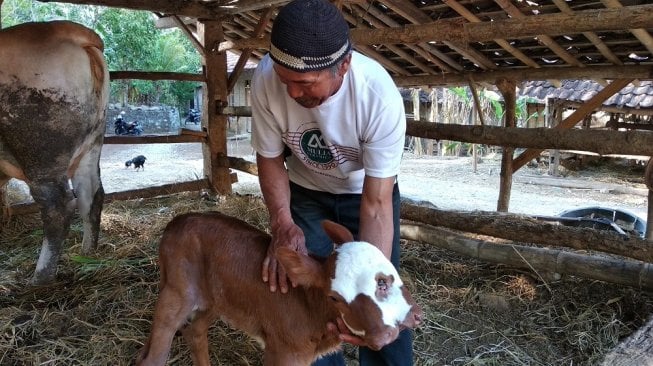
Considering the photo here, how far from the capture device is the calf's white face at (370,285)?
67.7 inches

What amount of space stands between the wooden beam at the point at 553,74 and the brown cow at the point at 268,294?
18.6 feet

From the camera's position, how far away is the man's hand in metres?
2.11

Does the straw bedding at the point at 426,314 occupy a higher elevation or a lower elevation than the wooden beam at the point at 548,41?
lower

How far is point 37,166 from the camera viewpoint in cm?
366

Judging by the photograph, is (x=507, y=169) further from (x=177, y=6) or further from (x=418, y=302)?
(x=177, y=6)

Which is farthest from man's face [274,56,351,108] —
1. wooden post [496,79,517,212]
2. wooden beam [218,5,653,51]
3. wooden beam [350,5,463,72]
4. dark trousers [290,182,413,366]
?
wooden post [496,79,517,212]

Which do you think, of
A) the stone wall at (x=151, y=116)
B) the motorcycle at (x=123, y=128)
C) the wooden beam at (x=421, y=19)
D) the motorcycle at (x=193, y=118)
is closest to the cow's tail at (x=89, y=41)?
the wooden beam at (x=421, y=19)

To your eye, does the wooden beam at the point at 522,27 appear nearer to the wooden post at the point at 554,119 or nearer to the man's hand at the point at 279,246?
the man's hand at the point at 279,246

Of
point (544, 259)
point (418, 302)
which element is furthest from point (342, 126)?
point (544, 259)

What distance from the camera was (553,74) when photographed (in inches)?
272

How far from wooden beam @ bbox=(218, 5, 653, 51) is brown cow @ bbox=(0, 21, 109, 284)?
81.0 inches

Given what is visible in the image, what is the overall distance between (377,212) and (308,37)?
30.4 inches

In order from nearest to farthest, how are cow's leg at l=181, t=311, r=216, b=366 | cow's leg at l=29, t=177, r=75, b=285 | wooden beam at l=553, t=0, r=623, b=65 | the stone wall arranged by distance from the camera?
cow's leg at l=181, t=311, r=216, b=366, cow's leg at l=29, t=177, r=75, b=285, wooden beam at l=553, t=0, r=623, b=65, the stone wall

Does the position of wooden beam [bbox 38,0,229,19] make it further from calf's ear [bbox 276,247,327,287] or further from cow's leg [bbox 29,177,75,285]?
calf's ear [bbox 276,247,327,287]
